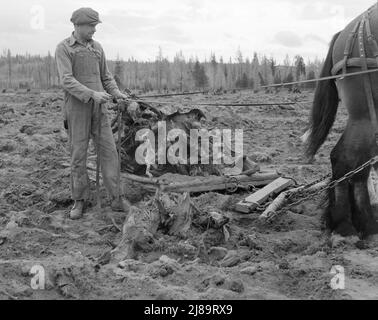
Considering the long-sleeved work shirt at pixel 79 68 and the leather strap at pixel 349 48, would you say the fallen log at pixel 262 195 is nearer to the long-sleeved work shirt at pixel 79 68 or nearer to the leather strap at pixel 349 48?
the leather strap at pixel 349 48

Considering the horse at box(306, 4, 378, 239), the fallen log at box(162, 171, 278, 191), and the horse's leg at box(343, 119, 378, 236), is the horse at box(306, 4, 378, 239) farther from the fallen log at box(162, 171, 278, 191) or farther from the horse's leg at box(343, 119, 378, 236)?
the fallen log at box(162, 171, 278, 191)

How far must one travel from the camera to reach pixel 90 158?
22.0ft

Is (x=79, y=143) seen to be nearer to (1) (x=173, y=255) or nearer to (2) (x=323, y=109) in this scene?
(1) (x=173, y=255)

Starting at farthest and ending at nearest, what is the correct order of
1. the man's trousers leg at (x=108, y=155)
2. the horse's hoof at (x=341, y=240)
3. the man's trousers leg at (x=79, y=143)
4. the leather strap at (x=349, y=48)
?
the man's trousers leg at (x=108, y=155) < the man's trousers leg at (x=79, y=143) < the leather strap at (x=349, y=48) < the horse's hoof at (x=341, y=240)

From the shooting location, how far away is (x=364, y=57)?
456cm

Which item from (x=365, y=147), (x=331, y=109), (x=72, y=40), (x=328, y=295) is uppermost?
(x=72, y=40)

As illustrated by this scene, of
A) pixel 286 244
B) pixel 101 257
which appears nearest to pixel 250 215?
pixel 286 244

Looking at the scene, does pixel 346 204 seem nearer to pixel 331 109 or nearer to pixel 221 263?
pixel 331 109

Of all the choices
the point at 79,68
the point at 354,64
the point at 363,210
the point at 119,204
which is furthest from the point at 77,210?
the point at 354,64

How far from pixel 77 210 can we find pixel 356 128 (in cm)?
282

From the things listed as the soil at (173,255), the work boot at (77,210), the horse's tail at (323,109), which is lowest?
the soil at (173,255)

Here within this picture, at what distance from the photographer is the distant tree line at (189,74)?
36447 mm

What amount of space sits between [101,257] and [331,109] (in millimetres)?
2677

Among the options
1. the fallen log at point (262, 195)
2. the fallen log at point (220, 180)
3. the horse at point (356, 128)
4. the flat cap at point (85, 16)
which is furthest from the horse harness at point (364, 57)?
the flat cap at point (85, 16)
